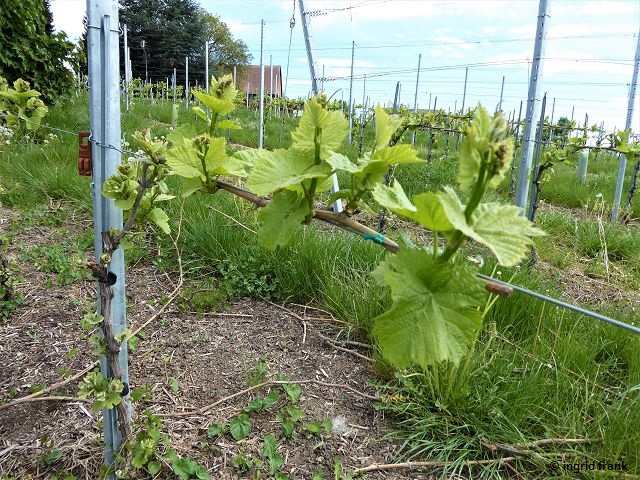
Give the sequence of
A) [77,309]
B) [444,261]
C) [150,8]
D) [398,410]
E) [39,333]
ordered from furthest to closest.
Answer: [150,8] → [77,309] → [39,333] → [398,410] → [444,261]

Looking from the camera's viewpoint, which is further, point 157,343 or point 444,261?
point 157,343

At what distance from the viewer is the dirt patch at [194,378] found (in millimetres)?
1467

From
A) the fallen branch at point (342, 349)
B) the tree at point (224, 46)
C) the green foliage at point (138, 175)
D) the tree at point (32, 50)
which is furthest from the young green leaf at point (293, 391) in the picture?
the tree at point (224, 46)

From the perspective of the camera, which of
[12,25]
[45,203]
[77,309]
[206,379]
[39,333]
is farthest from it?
[12,25]

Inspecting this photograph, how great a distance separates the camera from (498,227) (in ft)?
1.73

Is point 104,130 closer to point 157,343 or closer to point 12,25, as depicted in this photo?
point 157,343

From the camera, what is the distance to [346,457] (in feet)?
4.99

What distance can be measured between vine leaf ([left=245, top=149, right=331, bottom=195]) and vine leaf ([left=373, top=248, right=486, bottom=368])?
192 mm

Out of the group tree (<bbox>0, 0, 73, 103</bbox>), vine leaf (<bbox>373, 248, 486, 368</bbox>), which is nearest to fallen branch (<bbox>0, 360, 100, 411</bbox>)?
vine leaf (<bbox>373, 248, 486, 368</bbox>)

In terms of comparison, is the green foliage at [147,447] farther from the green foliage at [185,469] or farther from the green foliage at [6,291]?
the green foliage at [6,291]

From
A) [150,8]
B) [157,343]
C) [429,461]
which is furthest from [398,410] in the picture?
[150,8]

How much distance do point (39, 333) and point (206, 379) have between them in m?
0.79

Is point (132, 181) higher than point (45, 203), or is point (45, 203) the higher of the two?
point (132, 181)

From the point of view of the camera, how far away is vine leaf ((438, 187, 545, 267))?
494 mm
